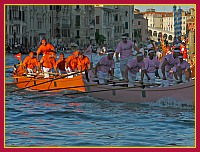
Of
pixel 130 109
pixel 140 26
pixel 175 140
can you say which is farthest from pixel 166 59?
A: pixel 140 26

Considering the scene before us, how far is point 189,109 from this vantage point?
37.2ft

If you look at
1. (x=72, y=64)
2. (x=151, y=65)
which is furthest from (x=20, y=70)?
(x=151, y=65)

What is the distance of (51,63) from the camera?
1477 cm

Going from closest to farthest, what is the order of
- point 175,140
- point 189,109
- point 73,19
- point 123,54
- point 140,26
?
point 175,140
point 189,109
point 123,54
point 140,26
point 73,19

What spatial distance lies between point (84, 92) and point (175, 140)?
14.1ft

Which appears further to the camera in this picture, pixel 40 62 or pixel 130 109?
pixel 40 62

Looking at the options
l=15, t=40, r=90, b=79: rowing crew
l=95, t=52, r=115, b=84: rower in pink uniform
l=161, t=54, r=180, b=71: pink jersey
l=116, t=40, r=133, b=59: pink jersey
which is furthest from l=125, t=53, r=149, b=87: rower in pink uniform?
l=15, t=40, r=90, b=79: rowing crew

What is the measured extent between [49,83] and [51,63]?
3.27 ft

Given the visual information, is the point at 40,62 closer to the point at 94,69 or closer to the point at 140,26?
the point at 94,69

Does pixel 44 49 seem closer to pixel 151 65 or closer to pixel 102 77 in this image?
pixel 102 77

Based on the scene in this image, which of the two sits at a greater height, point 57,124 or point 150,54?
point 150,54

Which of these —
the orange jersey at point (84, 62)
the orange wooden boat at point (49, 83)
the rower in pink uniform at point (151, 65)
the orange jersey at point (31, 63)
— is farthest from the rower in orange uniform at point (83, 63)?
the rower in pink uniform at point (151, 65)

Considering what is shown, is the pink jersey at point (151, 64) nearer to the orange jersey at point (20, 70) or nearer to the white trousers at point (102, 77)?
the white trousers at point (102, 77)

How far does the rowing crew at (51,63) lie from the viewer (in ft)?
47.1
